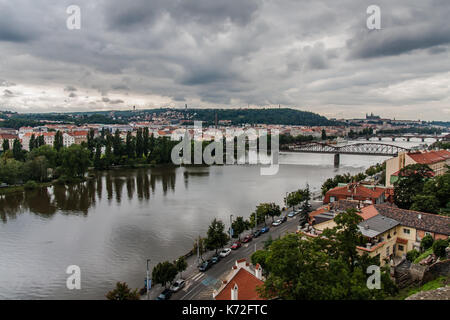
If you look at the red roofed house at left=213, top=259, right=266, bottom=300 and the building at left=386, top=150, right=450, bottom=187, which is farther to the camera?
the building at left=386, top=150, right=450, bottom=187

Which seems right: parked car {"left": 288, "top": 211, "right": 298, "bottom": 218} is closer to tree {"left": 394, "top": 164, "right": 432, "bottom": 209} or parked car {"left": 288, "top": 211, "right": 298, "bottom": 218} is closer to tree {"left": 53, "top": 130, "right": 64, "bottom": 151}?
tree {"left": 394, "top": 164, "right": 432, "bottom": 209}

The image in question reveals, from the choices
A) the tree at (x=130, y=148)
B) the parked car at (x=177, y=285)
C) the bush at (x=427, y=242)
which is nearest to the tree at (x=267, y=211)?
the parked car at (x=177, y=285)

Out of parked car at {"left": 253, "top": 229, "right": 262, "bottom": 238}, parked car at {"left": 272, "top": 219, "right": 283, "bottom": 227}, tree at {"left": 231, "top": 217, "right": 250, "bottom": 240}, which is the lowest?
parked car at {"left": 253, "top": 229, "right": 262, "bottom": 238}

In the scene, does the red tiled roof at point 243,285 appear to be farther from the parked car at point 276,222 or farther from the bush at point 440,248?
the parked car at point 276,222

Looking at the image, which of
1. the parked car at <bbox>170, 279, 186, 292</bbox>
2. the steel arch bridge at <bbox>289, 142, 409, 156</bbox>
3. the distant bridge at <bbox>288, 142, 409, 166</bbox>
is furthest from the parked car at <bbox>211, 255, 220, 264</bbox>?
the steel arch bridge at <bbox>289, 142, 409, 156</bbox>

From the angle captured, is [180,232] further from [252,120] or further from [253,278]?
[252,120]

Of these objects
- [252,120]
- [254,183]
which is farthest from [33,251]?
[252,120]
